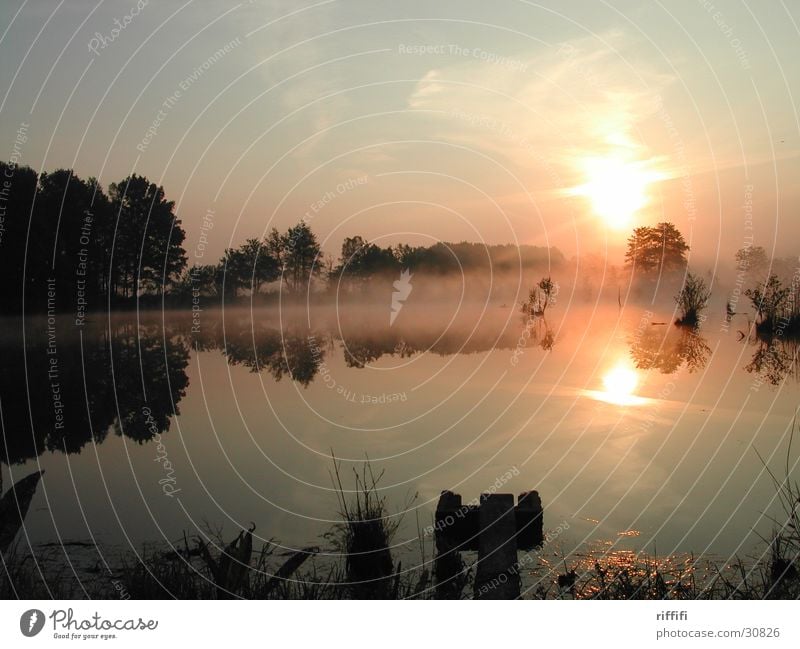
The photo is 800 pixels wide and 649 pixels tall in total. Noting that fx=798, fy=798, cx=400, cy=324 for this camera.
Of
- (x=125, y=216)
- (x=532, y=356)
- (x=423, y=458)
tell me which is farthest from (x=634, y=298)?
(x=423, y=458)

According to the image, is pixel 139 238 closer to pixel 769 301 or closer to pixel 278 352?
pixel 278 352

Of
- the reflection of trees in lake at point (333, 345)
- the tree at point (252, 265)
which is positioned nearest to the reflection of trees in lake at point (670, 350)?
the reflection of trees in lake at point (333, 345)

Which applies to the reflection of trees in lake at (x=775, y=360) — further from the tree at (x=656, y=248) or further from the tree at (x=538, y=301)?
the tree at (x=538, y=301)

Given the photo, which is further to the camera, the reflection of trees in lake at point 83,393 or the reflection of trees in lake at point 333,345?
the reflection of trees in lake at point 333,345

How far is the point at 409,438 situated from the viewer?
35.0 feet

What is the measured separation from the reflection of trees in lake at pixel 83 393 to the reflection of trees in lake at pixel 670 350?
36.4 feet

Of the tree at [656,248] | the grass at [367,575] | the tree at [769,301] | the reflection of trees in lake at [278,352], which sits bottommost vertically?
the grass at [367,575]

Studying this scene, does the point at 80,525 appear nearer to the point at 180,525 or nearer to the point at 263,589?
the point at 180,525

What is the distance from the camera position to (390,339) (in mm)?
25984

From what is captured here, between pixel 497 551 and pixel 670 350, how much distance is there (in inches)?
738

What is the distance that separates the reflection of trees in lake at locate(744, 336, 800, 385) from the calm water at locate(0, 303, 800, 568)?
14cm

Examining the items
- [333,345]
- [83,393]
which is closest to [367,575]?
[83,393]

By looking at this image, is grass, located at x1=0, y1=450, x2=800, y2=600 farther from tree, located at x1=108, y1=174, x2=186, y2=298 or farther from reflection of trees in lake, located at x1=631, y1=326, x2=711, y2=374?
tree, located at x1=108, y1=174, x2=186, y2=298

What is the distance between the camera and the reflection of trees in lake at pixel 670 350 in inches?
751
